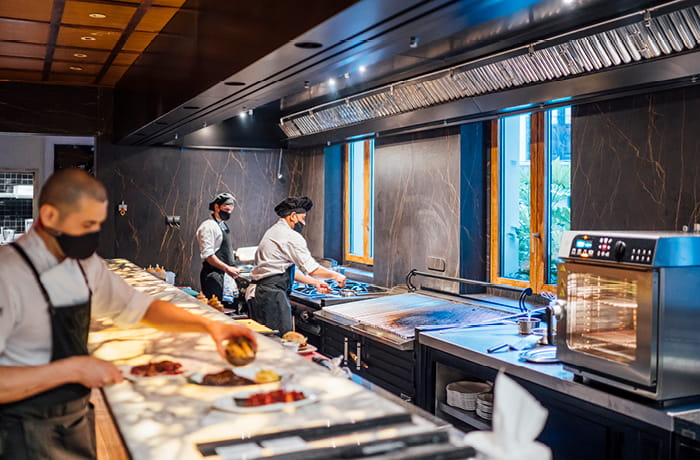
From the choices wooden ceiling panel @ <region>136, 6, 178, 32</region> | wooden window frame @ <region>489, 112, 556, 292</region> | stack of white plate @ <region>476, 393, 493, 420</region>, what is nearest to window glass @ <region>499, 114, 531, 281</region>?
wooden window frame @ <region>489, 112, 556, 292</region>

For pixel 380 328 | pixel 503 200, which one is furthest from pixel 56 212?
pixel 503 200

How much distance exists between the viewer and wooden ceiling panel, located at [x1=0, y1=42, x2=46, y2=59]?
18.7 ft

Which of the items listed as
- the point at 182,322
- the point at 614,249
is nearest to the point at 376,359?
the point at 614,249

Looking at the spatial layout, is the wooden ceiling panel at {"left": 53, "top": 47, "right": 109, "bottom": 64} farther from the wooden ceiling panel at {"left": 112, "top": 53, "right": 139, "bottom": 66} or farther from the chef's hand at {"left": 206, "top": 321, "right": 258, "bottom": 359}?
the chef's hand at {"left": 206, "top": 321, "right": 258, "bottom": 359}

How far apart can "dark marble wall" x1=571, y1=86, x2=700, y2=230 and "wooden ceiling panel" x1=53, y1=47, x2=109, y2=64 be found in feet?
13.2

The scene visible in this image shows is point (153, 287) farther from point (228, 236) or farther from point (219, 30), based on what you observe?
point (228, 236)

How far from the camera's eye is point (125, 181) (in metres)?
8.13

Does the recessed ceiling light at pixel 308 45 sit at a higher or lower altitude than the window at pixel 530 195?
higher

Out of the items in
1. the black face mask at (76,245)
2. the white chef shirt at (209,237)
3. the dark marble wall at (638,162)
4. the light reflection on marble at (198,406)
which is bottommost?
Result: the light reflection on marble at (198,406)

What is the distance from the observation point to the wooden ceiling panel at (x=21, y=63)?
6318mm

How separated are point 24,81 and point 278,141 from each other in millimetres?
2857

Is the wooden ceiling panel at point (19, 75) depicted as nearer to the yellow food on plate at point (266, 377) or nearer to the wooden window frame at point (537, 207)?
the wooden window frame at point (537, 207)

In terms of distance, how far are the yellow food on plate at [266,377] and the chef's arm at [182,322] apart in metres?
0.13

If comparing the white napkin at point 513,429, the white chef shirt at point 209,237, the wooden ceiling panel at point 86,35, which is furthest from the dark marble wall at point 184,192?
the white napkin at point 513,429
